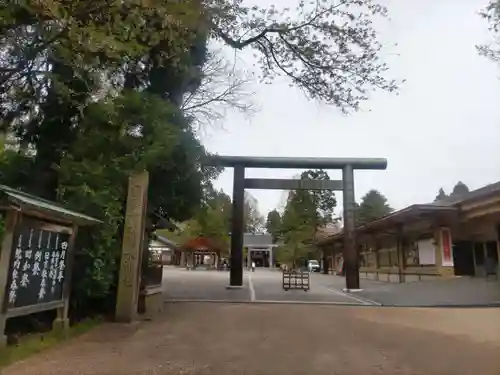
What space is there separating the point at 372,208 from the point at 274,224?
12285 millimetres

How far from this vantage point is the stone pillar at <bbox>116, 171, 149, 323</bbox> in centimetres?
746

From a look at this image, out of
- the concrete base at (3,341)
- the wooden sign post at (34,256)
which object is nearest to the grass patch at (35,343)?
the concrete base at (3,341)

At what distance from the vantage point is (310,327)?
741cm

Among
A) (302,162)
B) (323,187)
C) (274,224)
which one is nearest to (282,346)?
(302,162)

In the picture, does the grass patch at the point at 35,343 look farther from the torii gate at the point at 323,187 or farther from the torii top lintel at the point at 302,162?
the torii top lintel at the point at 302,162

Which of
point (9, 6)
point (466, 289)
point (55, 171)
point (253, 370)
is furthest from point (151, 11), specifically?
point (466, 289)

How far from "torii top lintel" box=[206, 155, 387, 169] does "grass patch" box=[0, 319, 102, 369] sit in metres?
9.85

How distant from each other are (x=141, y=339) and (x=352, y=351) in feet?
9.35

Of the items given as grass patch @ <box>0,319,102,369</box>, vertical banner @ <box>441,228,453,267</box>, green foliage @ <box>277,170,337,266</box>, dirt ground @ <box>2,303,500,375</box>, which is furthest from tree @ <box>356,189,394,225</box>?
grass patch @ <box>0,319,102,369</box>

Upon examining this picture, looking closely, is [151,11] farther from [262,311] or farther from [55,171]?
[262,311]

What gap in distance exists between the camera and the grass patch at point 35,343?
15.1 feet

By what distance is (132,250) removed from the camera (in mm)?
7754

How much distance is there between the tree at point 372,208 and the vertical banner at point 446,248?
1847cm

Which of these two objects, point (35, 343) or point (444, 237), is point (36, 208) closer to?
point (35, 343)
